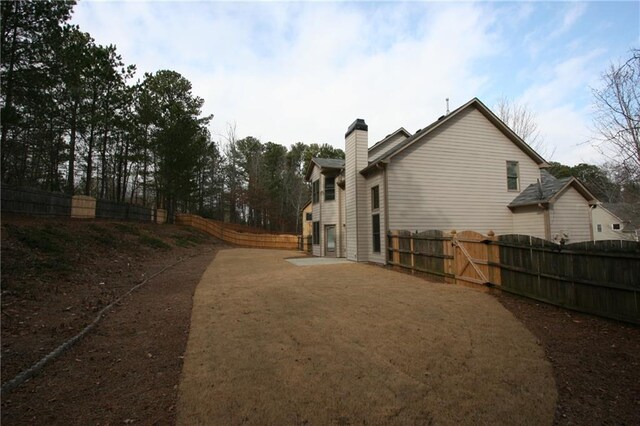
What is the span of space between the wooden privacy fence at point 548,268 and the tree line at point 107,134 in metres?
16.6

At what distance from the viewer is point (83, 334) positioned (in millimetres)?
5191

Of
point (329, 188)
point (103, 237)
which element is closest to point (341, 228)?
point (329, 188)

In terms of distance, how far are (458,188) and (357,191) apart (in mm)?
4561

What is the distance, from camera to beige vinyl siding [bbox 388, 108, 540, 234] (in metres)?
14.0

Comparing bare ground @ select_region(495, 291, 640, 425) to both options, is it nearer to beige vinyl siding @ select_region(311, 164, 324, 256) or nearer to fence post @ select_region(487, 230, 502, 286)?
fence post @ select_region(487, 230, 502, 286)

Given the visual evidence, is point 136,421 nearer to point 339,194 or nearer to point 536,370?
point 536,370

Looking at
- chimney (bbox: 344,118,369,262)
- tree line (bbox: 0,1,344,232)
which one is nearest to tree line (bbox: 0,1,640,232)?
tree line (bbox: 0,1,344,232)

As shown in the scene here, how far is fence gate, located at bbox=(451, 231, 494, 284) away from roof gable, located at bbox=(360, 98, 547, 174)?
17.4ft

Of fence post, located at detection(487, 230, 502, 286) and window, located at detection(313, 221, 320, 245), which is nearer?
fence post, located at detection(487, 230, 502, 286)

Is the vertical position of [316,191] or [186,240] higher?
[316,191]

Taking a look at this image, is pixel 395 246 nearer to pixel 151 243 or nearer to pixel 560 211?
pixel 560 211

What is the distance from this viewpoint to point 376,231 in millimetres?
14844

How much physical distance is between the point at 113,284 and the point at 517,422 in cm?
983

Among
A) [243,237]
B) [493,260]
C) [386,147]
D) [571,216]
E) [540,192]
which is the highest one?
[386,147]
